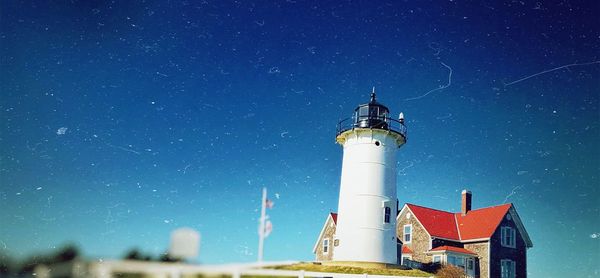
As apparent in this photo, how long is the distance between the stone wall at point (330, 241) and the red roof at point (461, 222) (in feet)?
19.6

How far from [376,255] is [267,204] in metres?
13.2

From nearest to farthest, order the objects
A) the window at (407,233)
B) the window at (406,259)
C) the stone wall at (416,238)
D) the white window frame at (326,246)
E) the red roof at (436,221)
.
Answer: the stone wall at (416,238)
the window at (406,259)
the red roof at (436,221)
the window at (407,233)
the white window frame at (326,246)

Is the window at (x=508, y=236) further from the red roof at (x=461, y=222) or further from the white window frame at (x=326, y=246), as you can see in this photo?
the white window frame at (x=326, y=246)

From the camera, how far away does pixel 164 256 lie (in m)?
8.64

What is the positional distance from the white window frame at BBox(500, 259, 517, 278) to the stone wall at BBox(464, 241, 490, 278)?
1.35m

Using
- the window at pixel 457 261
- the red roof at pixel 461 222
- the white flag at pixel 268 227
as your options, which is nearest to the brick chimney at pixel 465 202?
the red roof at pixel 461 222

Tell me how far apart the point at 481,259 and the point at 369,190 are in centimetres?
1074

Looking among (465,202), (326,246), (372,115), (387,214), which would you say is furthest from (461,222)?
(372,115)

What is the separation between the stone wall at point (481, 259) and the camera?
29.7 metres

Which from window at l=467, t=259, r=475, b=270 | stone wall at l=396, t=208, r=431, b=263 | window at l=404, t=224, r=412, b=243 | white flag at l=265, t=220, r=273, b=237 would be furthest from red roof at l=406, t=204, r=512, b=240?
white flag at l=265, t=220, r=273, b=237

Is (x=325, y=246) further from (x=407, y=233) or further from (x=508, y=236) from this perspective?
(x=508, y=236)

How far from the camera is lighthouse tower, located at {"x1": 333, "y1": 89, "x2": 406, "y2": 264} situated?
2434cm

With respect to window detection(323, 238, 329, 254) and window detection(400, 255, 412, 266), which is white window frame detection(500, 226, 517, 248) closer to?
window detection(400, 255, 412, 266)

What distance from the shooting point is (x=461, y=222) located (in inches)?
1313
